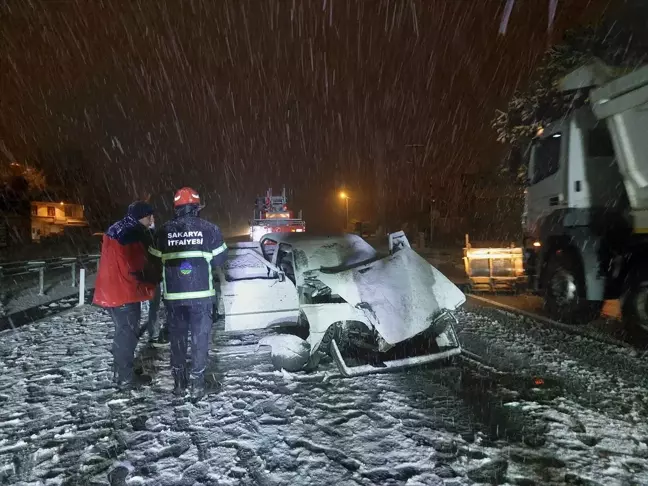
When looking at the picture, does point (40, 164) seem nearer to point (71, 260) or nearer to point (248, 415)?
point (71, 260)

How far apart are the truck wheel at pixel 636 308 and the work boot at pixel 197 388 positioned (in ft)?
17.8

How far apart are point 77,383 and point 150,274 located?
143cm

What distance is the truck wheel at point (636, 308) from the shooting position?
20.0ft

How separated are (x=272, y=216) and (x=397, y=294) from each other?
2077 cm

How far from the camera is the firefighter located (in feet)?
14.6

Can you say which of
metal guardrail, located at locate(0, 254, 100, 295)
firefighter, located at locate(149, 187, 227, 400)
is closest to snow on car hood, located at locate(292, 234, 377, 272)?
firefighter, located at locate(149, 187, 227, 400)

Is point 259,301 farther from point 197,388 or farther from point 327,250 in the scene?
point 197,388

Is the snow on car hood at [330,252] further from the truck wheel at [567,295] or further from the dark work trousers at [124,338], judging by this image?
the truck wheel at [567,295]

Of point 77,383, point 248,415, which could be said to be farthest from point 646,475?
point 77,383

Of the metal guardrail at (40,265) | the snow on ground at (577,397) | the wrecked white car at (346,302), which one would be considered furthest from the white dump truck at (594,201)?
the metal guardrail at (40,265)

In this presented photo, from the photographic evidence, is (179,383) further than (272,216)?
No

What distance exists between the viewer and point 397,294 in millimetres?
4984

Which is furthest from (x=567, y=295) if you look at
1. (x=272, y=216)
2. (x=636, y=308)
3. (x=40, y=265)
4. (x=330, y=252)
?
(x=272, y=216)

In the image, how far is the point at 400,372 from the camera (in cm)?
523
